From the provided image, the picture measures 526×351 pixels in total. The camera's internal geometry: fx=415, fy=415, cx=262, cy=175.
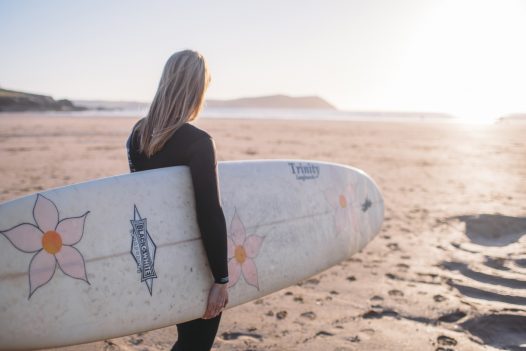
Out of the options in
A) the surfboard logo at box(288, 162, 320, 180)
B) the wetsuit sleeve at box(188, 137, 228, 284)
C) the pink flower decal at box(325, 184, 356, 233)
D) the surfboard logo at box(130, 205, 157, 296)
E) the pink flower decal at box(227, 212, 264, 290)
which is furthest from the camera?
the pink flower decal at box(325, 184, 356, 233)

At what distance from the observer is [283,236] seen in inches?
102

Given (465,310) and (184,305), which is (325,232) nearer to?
(465,310)

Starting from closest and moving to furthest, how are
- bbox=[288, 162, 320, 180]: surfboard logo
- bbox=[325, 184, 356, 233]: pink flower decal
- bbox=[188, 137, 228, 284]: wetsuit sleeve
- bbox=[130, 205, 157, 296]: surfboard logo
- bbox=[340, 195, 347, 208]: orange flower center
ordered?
bbox=[188, 137, 228, 284]: wetsuit sleeve, bbox=[130, 205, 157, 296]: surfboard logo, bbox=[288, 162, 320, 180]: surfboard logo, bbox=[325, 184, 356, 233]: pink flower decal, bbox=[340, 195, 347, 208]: orange flower center

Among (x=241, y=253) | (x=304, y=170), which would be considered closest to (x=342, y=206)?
(x=304, y=170)

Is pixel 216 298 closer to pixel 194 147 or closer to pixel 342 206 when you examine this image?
pixel 194 147

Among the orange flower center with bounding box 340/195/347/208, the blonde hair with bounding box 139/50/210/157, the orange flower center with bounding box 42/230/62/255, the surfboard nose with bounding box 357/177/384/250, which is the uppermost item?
the blonde hair with bounding box 139/50/210/157

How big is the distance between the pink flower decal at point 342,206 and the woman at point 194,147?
65.3 inches

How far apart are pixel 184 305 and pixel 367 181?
7.96 ft

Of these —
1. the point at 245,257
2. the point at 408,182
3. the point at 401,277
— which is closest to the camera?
the point at 245,257

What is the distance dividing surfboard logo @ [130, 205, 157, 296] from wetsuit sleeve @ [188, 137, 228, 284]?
18.7 inches

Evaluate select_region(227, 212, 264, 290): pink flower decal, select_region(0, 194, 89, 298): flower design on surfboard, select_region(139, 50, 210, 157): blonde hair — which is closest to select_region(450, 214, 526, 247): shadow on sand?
select_region(227, 212, 264, 290): pink flower decal

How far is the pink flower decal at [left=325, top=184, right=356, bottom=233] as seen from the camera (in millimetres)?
3150

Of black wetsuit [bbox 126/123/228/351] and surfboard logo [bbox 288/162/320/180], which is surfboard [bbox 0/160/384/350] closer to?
black wetsuit [bbox 126/123/228/351]

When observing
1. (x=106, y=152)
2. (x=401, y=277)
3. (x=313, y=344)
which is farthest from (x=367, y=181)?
(x=106, y=152)
